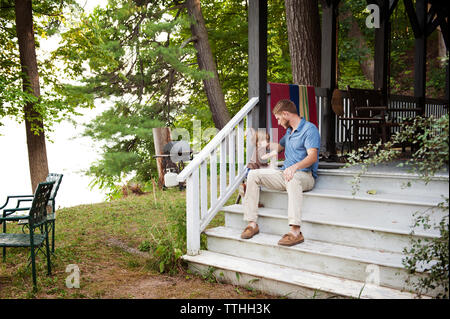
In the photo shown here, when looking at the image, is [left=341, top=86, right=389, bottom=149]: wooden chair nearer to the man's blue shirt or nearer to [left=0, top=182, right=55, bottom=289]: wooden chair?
the man's blue shirt

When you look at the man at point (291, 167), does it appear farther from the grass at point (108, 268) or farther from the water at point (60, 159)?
the water at point (60, 159)

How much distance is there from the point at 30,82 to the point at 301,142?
688 cm

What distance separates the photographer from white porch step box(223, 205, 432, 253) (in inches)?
130

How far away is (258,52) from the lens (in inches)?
176

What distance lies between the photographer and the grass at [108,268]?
11.6ft

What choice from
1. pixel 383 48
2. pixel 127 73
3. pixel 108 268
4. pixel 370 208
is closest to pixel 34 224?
pixel 108 268

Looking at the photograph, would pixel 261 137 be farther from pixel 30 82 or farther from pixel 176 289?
pixel 30 82

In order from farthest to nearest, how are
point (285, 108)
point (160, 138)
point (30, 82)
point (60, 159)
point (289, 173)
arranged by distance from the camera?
point (60, 159), point (160, 138), point (30, 82), point (285, 108), point (289, 173)

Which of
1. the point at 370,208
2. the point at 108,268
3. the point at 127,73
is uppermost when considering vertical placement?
the point at 127,73

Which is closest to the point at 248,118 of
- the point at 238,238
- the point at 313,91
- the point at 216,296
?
the point at 313,91

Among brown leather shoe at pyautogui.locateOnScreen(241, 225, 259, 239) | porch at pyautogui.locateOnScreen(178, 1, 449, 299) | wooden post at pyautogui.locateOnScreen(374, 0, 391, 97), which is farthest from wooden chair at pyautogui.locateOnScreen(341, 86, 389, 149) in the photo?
brown leather shoe at pyautogui.locateOnScreen(241, 225, 259, 239)

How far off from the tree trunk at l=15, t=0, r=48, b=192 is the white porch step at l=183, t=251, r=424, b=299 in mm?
6095

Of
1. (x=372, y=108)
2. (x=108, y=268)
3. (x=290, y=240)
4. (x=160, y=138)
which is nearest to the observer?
(x=290, y=240)

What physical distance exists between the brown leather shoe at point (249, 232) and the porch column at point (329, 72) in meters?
2.06
